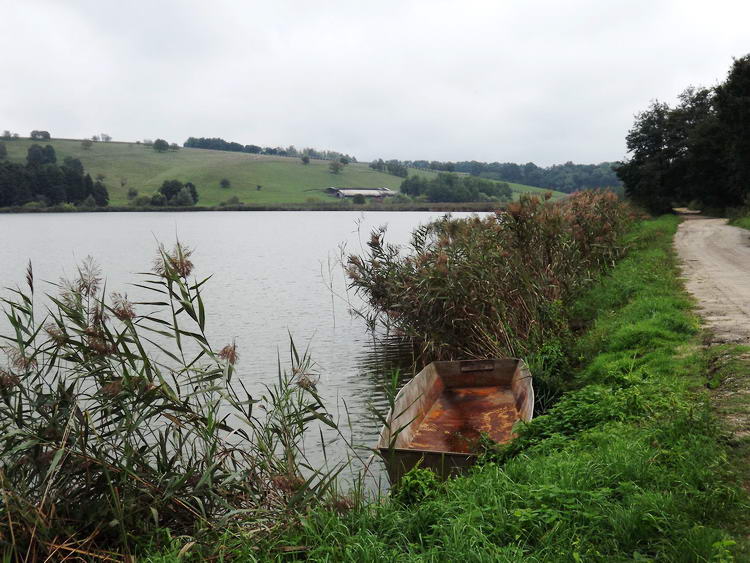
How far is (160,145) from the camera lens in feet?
476

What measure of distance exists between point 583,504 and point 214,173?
12580 centimetres

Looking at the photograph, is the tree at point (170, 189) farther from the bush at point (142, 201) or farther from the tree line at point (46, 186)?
the tree line at point (46, 186)

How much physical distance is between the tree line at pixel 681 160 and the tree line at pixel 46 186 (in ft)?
275

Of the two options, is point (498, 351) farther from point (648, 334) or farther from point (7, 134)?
point (7, 134)

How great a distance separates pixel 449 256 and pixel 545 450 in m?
6.52

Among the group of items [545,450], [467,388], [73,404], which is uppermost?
[73,404]

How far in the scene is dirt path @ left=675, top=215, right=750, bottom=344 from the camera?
10148 millimetres

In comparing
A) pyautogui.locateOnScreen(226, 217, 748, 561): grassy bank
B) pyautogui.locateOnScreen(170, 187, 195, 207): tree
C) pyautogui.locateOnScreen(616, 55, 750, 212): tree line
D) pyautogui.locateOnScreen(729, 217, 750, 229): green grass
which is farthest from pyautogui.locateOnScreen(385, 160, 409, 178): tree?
pyautogui.locateOnScreen(226, 217, 748, 561): grassy bank

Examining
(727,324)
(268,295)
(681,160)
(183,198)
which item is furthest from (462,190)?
(727,324)

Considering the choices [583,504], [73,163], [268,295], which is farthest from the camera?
[73,163]

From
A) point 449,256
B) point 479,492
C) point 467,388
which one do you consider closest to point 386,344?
point 449,256

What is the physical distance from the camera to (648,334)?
10156 millimetres

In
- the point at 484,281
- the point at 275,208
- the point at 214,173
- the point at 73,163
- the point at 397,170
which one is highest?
the point at 73,163

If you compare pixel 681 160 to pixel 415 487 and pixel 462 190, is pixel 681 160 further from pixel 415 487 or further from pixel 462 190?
A: pixel 462 190
